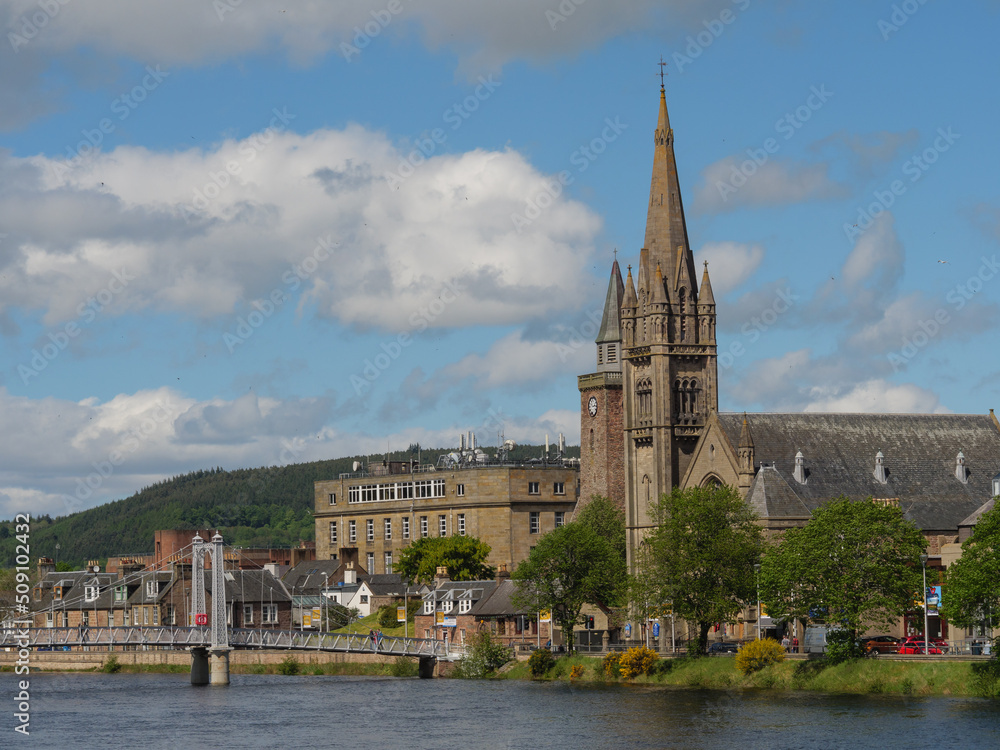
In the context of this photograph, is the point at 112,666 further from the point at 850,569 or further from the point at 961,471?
the point at 850,569

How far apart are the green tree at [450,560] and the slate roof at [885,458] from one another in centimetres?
3659

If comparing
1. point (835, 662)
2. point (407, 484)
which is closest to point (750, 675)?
point (835, 662)

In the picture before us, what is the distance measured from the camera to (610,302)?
481ft

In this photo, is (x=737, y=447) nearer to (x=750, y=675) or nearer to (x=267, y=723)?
(x=750, y=675)

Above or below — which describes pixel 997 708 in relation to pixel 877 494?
below

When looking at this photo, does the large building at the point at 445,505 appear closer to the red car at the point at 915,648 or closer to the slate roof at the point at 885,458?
the slate roof at the point at 885,458

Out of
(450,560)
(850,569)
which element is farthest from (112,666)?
(850,569)

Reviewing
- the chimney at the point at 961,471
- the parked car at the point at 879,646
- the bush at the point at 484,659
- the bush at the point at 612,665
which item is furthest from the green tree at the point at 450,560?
the parked car at the point at 879,646

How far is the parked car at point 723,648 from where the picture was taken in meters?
A: 99.8

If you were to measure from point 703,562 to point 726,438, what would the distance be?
21382 mm

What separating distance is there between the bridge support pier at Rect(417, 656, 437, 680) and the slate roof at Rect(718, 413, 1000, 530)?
2505cm

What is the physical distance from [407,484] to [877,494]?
76547mm

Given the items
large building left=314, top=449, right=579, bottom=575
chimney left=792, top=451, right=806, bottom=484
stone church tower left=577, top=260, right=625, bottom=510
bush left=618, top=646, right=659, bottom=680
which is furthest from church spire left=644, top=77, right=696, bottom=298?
large building left=314, top=449, right=579, bottom=575

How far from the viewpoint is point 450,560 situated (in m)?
147
